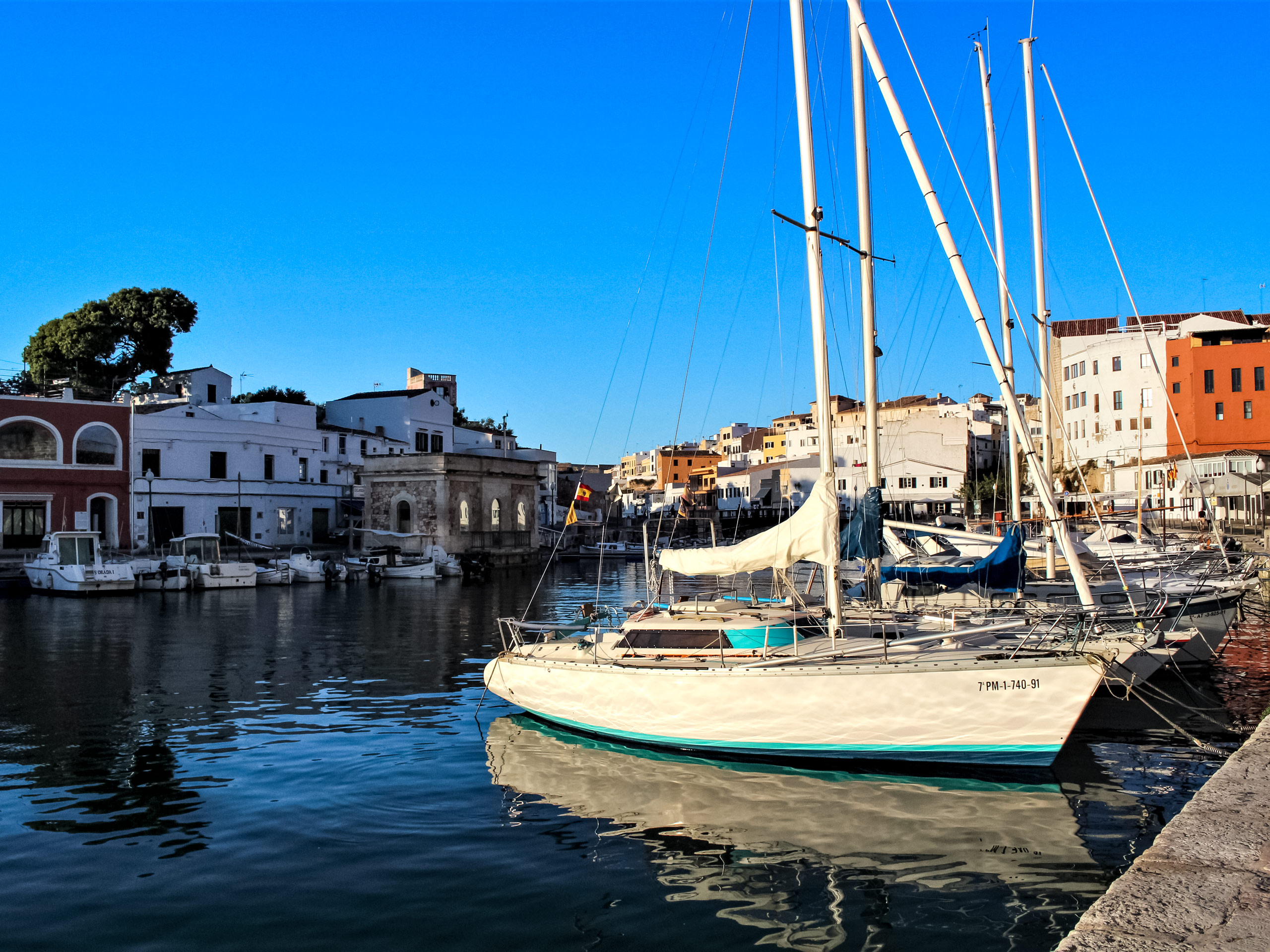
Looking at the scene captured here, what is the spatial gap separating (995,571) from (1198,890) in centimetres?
1146

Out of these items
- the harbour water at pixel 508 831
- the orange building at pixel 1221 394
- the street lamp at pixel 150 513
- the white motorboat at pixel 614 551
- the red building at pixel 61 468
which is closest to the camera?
the harbour water at pixel 508 831

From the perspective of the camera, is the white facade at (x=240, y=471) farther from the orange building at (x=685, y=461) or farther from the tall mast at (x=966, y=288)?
the orange building at (x=685, y=461)

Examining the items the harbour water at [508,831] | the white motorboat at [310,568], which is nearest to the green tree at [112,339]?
the white motorboat at [310,568]

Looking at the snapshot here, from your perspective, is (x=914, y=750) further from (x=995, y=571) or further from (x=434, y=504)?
(x=434, y=504)

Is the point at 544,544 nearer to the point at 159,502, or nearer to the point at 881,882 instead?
the point at 159,502

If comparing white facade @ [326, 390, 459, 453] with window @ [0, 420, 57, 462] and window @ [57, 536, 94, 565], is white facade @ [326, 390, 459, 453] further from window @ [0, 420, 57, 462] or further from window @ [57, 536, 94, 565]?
window @ [57, 536, 94, 565]

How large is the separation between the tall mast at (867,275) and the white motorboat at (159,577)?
3238 cm

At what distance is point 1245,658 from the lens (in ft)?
62.6

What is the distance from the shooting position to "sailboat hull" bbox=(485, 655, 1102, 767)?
34.8 feet

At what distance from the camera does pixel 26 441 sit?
42906mm

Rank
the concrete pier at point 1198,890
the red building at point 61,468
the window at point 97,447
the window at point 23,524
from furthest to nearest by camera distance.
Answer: the window at point 97,447 → the window at point 23,524 → the red building at point 61,468 → the concrete pier at point 1198,890

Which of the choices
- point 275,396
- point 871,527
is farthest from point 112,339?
point 871,527

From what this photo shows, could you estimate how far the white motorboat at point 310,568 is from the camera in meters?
43.5

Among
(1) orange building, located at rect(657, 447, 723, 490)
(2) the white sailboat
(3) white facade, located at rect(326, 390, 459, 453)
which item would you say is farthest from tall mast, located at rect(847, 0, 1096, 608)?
(1) orange building, located at rect(657, 447, 723, 490)
